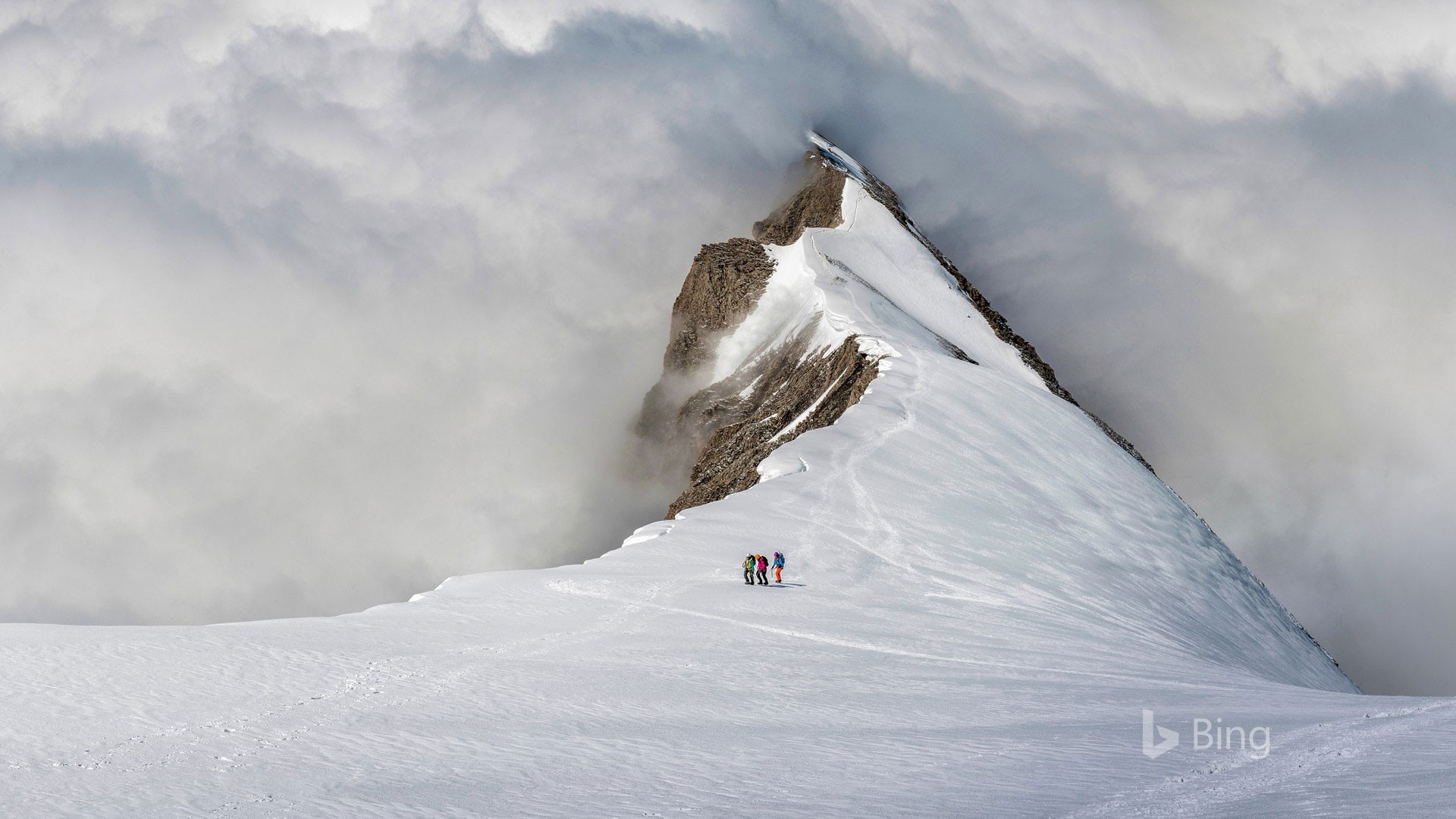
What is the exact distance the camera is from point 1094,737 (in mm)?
13562

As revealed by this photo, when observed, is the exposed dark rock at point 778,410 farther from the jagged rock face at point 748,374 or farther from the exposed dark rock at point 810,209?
the exposed dark rock at point 810,209

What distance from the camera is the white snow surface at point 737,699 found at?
10.5 meters

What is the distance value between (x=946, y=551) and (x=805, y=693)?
44.4 feet

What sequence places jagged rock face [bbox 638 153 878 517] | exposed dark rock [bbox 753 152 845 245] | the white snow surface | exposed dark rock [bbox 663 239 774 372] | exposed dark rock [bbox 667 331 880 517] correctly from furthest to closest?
exposed dark rock [bbox 753 152 845 245]
exposed dark rock [bbox 663 239 774 372]
jagged rock face [bbox 638 153 878 517]
exposed dark rock [bbox 667 331 880 517]
the white snow surface

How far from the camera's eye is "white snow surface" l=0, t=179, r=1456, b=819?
10523mm

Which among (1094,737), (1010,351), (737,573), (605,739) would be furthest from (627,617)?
(1010,351)

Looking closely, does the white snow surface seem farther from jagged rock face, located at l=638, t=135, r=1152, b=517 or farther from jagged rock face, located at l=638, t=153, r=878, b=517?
jagged rock face, located at l=638, t=135, r=1152, b=517

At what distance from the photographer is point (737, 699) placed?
15.0 m

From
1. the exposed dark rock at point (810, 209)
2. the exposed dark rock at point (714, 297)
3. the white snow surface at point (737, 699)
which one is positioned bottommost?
the white snow surface at point (737, 699)

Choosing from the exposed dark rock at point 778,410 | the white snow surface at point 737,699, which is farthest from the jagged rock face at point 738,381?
the white snow surface at point 737,699

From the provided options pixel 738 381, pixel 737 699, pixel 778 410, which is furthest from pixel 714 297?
pixel 737 699

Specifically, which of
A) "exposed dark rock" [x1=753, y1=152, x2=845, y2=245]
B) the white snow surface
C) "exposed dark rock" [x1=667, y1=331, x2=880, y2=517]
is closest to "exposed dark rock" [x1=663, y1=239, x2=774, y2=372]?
"exposed dark rock" [x1=753, y1=152, x2=845, y2=245]

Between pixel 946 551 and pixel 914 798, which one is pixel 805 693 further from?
pixel 946 551

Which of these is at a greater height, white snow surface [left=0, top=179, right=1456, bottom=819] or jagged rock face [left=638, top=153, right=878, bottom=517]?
jagged rock face [left=638, top=153, right=878, bottom=517]
